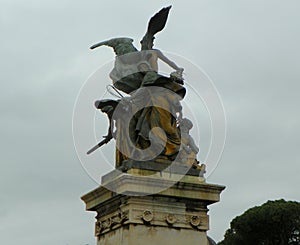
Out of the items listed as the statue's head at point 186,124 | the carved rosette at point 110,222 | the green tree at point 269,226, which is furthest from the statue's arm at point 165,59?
the green tree at point 269,226

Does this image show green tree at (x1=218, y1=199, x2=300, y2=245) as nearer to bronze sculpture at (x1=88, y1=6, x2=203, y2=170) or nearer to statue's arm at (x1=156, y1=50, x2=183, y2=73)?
statue's arm at (x1=156, y1=50, x2=183, y2=73)

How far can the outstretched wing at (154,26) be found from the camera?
1248 centimetres

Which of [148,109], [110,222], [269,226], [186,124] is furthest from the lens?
[269,226]

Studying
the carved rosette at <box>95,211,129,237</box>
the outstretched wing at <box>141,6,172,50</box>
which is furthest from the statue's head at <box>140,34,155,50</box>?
the carved rosette at <box>95,211,129,237</box>

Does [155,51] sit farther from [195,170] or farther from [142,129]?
[195,170]

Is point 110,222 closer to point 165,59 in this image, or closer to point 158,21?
point 165,59

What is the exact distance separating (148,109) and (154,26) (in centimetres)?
188

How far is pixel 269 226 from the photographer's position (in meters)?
52.6

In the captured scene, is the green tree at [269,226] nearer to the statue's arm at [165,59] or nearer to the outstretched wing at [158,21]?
the statue's arm at [165,59]

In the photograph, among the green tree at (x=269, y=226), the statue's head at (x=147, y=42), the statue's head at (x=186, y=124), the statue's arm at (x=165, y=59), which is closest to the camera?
the statue's head at (x=186, y=124)

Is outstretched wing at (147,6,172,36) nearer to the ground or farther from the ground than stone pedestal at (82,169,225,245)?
farther from the ground

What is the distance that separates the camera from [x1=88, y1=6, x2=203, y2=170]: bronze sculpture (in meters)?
11.6

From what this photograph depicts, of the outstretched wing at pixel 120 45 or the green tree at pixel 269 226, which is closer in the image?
the outstretched wing at pixel 120 45

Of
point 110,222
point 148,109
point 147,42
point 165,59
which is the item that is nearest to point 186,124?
point 148,109
